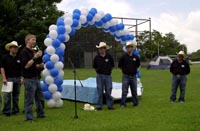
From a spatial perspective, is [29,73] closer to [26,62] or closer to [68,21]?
[26,62]

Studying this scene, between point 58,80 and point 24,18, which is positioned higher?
point 24,18

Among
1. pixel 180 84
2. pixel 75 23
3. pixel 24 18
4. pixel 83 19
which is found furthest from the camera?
pixel 24 18

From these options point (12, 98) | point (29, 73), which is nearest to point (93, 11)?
point (12, 98)

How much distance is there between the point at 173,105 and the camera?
404 inches

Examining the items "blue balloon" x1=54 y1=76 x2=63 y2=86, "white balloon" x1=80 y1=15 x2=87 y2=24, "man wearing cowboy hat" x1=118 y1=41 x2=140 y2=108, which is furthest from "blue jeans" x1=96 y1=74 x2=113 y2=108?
"white balloon" x1=80 y1=15 x2=87 y2=24

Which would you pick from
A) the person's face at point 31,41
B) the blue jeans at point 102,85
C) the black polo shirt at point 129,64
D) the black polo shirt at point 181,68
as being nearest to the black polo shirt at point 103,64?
the blue jeans at point 102,85

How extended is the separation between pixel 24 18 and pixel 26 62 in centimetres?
3000

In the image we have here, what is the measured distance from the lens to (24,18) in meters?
36.8

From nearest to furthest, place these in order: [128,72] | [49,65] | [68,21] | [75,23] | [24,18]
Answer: [128,72] → [49,65] → [68,21] → [75,23] → [24,18]

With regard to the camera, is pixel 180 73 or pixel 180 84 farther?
pixel 180 84

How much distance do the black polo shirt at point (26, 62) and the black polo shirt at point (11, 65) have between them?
3.59 ft

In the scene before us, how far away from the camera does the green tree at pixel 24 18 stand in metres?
34.6

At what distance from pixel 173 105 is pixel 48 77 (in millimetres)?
3662

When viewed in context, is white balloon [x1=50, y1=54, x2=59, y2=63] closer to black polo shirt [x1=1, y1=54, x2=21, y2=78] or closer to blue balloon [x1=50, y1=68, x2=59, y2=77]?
blue balloon [x1=50, y1=68, x2=59, y2=77]
